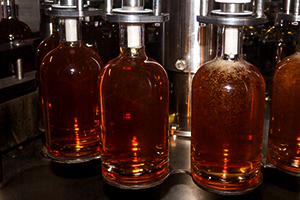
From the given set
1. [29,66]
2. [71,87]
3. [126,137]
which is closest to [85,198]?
[126,137]

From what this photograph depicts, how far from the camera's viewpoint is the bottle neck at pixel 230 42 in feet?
2.00

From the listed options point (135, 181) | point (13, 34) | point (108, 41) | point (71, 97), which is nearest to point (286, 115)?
point (135, 181)

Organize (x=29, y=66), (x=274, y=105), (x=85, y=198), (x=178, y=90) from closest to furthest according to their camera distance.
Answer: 1. (x=85, y=198)
2. (x=274, y=105)
3. (x=178, y=90)
4. (x=29, y=66)

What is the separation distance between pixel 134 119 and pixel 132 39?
0.43 ft

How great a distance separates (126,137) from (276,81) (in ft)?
0.95

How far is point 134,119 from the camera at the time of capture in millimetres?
651

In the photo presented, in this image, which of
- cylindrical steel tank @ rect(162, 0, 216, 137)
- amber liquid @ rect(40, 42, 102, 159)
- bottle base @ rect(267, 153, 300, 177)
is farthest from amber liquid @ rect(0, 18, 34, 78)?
bottle base @ rect(267, 153, 300, 177)

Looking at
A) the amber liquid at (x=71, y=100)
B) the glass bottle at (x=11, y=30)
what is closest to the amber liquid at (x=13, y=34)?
the glass bottle at (x=11, y=30)

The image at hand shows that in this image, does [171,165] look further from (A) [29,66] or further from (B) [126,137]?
(A) [29,66]

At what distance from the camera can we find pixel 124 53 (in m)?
0.65

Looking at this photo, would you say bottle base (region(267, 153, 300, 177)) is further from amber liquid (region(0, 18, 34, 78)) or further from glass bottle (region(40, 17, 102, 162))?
amber liquid (region(0, 18, 34, 78))

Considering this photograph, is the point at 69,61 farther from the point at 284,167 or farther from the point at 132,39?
the point at 284,167

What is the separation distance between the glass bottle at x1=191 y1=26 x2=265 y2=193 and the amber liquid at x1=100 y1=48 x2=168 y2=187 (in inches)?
2.4

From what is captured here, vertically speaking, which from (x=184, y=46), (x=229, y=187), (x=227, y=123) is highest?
(x=184, y=46)
